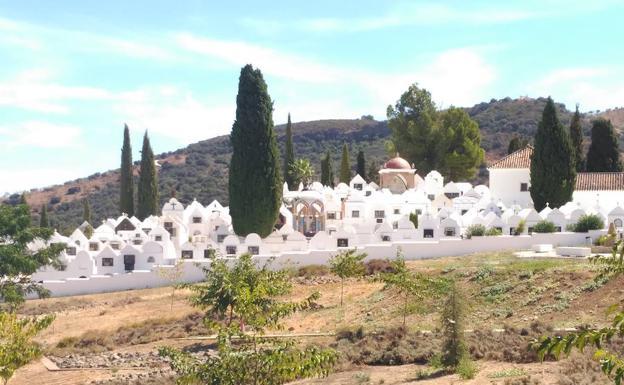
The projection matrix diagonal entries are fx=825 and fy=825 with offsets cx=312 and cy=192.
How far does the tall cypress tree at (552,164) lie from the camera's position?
47.7 meters

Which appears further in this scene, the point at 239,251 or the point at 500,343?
the point at 239,251

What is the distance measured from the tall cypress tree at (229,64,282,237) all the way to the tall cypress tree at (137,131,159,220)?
17466 millimetres

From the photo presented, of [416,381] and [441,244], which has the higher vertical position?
[441,244]

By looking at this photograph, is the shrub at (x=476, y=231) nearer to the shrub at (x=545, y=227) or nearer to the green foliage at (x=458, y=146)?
the shrub at (x=545, y=227)

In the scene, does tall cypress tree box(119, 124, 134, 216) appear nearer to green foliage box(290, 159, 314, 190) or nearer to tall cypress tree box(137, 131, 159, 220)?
tall cypress tree box(137, 131, 159, 220)

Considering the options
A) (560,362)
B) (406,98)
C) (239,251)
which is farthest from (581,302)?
(406,98)

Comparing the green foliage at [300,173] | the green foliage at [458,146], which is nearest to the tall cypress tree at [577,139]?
the green foliage at [458,146]

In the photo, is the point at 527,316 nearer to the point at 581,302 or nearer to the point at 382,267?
the point at 581,302

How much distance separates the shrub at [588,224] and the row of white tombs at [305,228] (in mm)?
2044

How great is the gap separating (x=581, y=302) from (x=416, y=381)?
8.80m

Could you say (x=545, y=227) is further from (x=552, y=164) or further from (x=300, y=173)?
(x=300, y=173)

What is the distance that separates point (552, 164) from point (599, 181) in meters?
7.52

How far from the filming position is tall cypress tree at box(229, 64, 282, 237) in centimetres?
4562

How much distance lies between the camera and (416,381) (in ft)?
64.2
